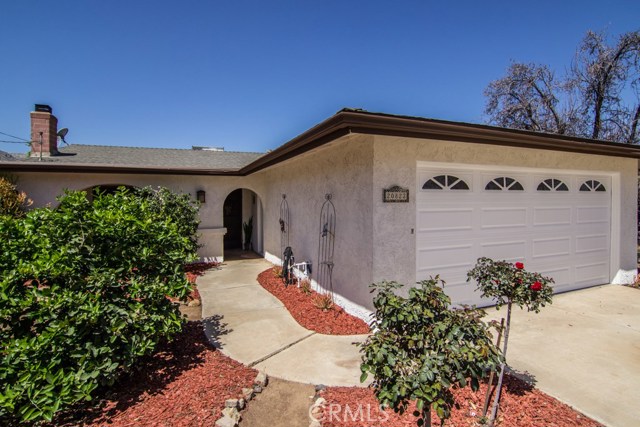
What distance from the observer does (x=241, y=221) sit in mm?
14891

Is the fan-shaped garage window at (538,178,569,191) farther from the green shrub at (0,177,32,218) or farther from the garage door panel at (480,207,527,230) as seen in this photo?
the green shrub at (0,177,32,218)

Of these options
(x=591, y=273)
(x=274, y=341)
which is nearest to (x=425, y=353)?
(x=274, y=341)

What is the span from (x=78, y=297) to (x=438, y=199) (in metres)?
5.17

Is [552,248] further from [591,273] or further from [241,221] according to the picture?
[241,221]

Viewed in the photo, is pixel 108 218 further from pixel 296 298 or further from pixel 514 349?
pixel 514 349

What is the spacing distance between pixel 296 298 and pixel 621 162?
8610mm

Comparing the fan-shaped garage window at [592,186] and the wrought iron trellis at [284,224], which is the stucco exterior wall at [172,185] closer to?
the wrought iron trellis at [284,224]

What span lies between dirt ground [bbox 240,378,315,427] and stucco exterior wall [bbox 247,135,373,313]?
77.1 inches

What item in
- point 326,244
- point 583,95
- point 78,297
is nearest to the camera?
point 78,297

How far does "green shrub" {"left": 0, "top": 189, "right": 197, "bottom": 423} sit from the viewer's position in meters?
2.73

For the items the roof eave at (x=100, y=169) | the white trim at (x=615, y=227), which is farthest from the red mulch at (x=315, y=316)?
the white trim at (x=615, y=227)

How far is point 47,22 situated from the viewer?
7.57m

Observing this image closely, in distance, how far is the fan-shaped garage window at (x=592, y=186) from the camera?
6996 mm
